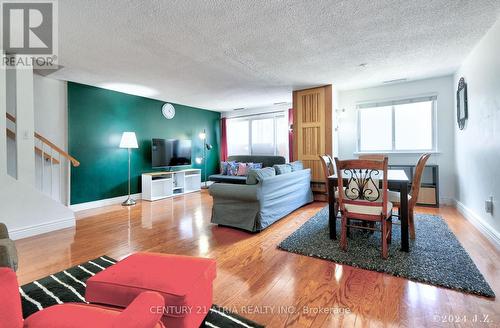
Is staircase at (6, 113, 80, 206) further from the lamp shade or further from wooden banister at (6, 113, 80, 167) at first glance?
the lamp shade

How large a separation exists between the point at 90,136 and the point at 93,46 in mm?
2176

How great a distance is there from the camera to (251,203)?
2941mm

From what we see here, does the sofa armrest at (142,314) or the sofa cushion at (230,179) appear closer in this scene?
the sofa armrest at (142,314)

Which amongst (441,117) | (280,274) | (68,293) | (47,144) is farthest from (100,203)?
(441,117)

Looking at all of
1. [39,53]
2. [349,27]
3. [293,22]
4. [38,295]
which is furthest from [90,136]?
[349,27]

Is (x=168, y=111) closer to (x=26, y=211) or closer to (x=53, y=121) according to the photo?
(x=53, y=121)

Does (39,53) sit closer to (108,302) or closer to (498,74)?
(108,302)

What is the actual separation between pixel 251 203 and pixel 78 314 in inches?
86.7

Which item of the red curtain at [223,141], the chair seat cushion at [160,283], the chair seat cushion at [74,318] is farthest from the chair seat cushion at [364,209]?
the red curtain at [223,141]

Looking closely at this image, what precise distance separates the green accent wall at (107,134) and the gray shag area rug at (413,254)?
391 cm

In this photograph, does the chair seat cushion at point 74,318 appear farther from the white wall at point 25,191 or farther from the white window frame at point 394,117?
the white window frame at point 394,117

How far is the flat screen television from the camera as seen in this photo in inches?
212

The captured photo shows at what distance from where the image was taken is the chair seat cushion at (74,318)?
2.54 feet

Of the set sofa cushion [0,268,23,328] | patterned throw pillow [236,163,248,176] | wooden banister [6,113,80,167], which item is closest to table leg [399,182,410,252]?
sofa cushion [0,268,23,328]
